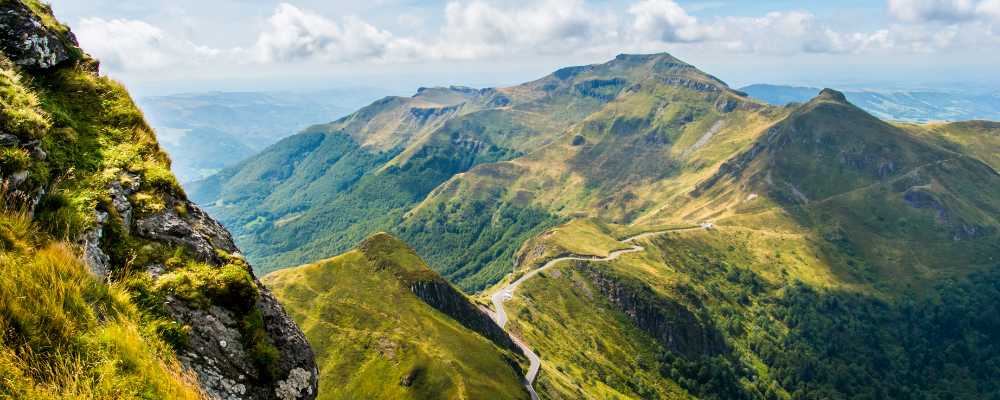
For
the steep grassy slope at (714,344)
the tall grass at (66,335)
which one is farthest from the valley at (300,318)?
the steep grassy slope at (714,344)

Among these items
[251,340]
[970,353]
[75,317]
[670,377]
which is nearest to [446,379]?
[251,340]

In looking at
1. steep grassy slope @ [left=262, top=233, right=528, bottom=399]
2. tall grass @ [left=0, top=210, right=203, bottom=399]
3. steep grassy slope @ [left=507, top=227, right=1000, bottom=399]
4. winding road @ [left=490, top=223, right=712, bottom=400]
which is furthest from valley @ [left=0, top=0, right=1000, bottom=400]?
winding road @ [left=490, top=223, right=712, bottom=400]

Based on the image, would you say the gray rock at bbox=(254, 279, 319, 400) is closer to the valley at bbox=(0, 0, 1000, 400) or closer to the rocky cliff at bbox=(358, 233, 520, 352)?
the valley at bbox=(0, 0, 1000, 400)

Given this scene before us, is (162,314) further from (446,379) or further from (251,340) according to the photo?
(446,379)

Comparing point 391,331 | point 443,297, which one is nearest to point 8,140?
point 391,331

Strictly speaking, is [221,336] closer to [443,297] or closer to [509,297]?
[443,297]

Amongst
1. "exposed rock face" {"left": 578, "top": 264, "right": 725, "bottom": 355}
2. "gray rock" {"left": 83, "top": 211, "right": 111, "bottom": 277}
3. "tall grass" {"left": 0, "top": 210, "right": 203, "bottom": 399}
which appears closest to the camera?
"tall grass" {"left": 0, "top": 210, "right": 203, "bottom": 399}
